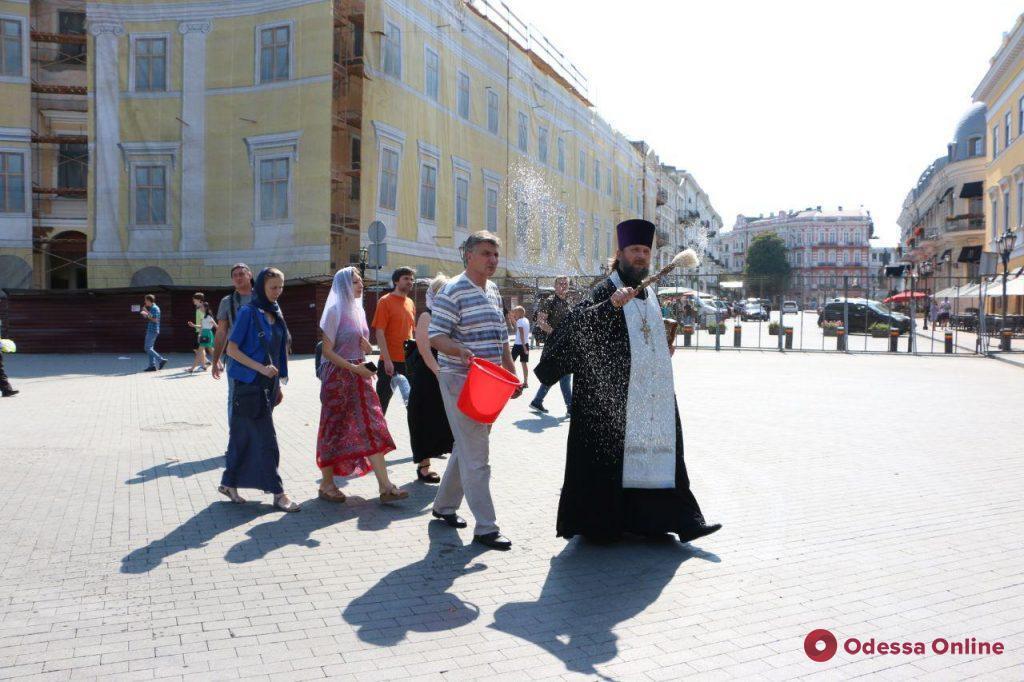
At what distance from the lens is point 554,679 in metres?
3.13

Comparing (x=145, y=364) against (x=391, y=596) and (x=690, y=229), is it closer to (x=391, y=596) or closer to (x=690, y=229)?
(x=391, y=596)

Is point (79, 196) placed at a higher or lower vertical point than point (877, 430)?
higher

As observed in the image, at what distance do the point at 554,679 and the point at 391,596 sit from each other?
1.17 metres

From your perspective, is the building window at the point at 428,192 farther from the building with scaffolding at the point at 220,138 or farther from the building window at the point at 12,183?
the building window at the point at 12,183

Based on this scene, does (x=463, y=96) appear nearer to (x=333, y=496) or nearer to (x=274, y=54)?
(x=274, y=54)

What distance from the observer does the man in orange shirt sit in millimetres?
7203

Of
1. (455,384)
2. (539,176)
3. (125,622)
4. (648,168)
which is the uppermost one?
(648,168)

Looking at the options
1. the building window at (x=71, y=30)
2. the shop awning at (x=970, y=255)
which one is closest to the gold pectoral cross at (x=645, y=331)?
the building window at (x=71, y=30)

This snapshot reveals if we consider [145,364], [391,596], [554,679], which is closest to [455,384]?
[391,596]

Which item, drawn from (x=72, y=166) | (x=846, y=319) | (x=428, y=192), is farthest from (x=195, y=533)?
(x=72, y=166)

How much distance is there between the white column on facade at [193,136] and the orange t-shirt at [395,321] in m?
18.7

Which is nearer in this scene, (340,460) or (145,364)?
(340,460)

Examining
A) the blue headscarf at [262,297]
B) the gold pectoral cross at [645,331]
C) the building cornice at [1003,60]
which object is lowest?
the gold pectoral cross at [645,331]

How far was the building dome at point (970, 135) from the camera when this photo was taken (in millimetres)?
53688
